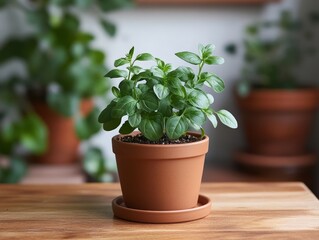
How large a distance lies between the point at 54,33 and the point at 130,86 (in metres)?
1.42

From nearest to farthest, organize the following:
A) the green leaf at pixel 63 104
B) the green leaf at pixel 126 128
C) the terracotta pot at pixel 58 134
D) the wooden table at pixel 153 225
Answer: the wooden table at pixel 153 225 → the green leaf at pixel 126 128 → the green leaf at pixel 63 104 → the terracotta pot at pixel 58 134

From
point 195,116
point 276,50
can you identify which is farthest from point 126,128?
point 276,50

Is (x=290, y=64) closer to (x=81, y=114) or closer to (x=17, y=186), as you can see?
(x=81, y=114)

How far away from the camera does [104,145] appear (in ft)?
8.69

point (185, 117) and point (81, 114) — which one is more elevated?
point (185, 117)

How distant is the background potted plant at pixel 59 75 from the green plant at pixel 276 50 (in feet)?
1.76

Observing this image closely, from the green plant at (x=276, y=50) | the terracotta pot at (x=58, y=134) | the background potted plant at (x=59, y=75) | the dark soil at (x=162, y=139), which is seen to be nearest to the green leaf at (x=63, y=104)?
the background potted plant at (x=59, y=75)

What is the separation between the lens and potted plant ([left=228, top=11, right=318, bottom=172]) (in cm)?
238

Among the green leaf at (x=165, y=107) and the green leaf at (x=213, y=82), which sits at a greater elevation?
the green leaf at (x=213, y=82)

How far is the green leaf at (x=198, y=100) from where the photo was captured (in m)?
1.02

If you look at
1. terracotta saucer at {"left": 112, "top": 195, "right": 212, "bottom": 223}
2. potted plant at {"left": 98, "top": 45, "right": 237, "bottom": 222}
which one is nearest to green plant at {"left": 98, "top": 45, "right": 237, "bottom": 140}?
potted plant at {"left": 98, "top": 45, "right": 237, "bottom": 222}

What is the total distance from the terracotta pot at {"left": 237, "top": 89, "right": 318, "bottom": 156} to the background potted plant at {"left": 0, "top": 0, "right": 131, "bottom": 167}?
0.57 meters

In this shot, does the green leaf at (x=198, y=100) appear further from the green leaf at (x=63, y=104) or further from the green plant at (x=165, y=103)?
the green leaf at (x=63, y=104)

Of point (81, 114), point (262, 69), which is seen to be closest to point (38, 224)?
point (81, 114)
